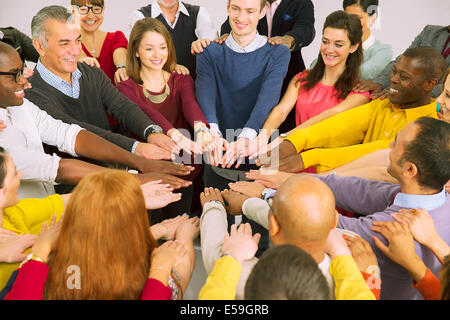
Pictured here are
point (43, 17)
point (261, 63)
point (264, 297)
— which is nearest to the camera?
point (264, 297)

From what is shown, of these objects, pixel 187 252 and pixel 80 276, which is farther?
pixel 187 252

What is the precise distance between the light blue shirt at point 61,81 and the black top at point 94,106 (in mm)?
13

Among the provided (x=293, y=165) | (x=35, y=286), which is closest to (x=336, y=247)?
(x=293, y=165)

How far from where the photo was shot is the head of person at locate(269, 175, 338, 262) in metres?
0.89

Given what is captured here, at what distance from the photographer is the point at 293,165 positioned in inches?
61.0

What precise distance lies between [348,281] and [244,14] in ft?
3.84

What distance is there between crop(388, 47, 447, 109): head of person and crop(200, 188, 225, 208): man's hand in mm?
772

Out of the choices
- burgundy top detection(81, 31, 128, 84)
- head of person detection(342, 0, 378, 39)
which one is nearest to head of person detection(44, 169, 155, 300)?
burgundy top detection(81, 31, 128, 84)

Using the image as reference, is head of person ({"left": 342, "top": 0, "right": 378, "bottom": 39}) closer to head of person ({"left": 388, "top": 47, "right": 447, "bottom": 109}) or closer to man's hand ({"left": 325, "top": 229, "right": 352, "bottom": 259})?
head of person ({"left": 388, "top": 47, "right": 447, "bottom": 109})

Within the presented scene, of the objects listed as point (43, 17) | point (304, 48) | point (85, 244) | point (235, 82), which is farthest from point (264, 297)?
point (304, 48)

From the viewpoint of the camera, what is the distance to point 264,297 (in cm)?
71

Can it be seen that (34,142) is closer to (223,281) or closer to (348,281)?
(223,281)
